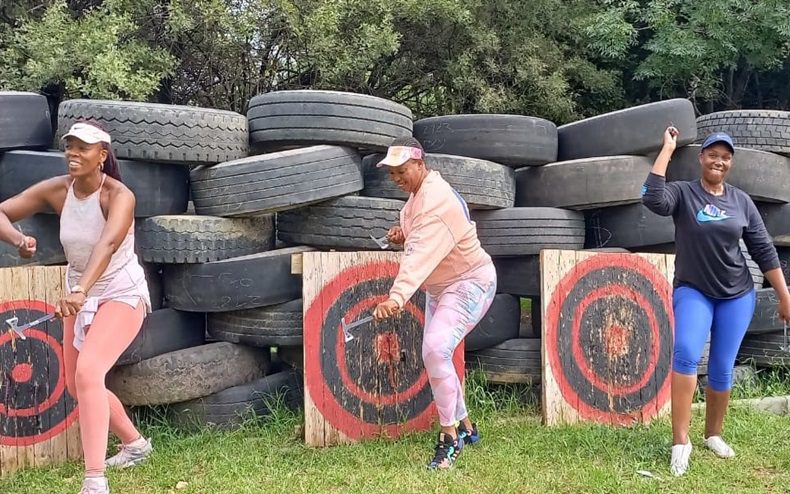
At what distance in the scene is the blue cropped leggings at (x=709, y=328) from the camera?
11.6 feet

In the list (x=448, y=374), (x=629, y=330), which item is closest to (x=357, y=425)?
(x=448, y=374)

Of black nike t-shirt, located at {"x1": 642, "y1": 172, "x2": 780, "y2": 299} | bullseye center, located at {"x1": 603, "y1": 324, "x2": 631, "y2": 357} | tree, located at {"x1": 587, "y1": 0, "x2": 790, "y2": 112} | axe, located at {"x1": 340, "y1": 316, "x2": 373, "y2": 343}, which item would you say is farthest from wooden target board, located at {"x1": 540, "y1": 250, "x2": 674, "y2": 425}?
tree, located at {"x1": 587, "y1": 0, "x2": 790, "y2": 112}

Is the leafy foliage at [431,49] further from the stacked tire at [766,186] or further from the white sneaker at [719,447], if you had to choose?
the white sneaker at [719,447]

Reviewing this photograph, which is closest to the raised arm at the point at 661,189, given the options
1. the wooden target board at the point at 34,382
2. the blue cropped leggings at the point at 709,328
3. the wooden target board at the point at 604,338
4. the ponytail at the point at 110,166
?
the blue cropped leggings at the point at 709,328

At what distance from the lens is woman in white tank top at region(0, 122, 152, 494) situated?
3213 mm

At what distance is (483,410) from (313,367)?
4.07ft

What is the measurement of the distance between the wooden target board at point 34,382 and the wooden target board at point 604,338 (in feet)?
9.37

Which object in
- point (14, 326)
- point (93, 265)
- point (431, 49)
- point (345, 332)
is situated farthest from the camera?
point (431, 49)

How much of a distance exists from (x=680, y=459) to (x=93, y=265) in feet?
9.77

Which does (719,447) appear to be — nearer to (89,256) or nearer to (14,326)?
(89,256)

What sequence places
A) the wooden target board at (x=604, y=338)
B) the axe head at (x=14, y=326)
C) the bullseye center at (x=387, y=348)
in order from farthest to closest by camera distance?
the wooden target board at (x=604, y=338), the bullseye center at (x=387, y=348), the axe head at (x=14, y=326)

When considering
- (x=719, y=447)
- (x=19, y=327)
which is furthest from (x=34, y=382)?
(x=719, y=447)

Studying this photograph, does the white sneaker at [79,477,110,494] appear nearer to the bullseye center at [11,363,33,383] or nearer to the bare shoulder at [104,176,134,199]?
the bullseye center at [11,363,33,383]

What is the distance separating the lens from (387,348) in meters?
4.33
